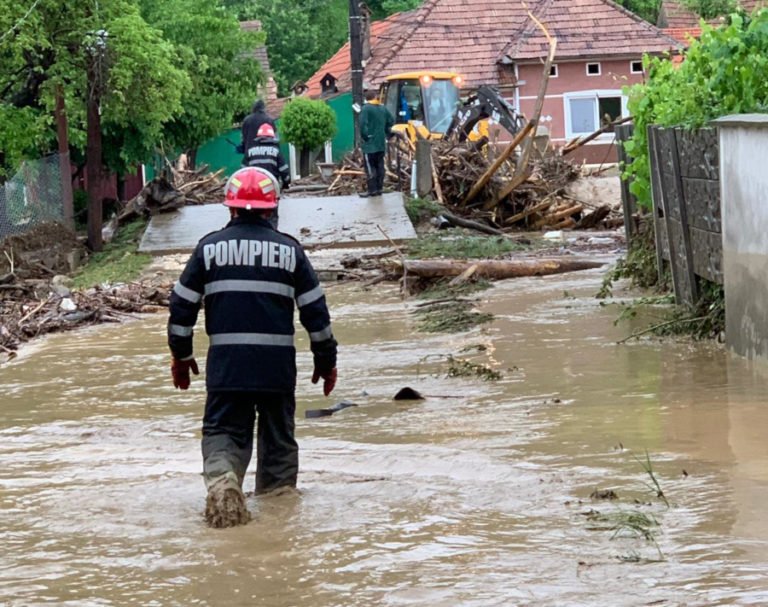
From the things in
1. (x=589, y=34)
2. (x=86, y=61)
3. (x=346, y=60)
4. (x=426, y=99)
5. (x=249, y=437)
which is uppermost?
(x=346, y=60)

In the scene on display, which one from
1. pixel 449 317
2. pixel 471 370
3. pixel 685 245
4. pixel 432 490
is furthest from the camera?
pixel 449 317

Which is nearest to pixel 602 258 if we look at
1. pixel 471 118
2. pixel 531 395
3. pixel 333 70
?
pixel 531 395

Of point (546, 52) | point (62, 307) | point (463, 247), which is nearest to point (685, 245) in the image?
point (62, 307)

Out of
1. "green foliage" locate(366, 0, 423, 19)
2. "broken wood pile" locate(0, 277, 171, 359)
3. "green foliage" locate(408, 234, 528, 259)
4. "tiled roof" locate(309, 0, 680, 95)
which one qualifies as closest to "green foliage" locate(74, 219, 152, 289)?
"broken wood pile" locate(0, 277, 171, 359)

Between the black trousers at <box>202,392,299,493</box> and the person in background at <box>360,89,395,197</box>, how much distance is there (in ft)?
60.6

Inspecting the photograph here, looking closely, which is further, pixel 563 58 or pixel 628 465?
pixel 563 58

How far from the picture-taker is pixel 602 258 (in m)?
18.9

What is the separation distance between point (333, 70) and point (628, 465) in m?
54.2

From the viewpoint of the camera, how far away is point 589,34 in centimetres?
5103

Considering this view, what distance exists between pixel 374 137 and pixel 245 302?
62.0 feet

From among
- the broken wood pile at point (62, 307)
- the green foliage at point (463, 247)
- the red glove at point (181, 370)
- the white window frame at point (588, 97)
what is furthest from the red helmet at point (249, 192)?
the white window frame at point (588, 97)

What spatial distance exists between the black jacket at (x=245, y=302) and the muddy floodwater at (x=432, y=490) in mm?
696

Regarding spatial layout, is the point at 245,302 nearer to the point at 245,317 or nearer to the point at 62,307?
the point at 245,317

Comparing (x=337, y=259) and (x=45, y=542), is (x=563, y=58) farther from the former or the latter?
(x=45, y=542)
